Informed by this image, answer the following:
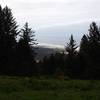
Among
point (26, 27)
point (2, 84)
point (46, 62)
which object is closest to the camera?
point (2, 84)

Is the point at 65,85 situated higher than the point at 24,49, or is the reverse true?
the point at 24,49

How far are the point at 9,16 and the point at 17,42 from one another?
4.61 metres

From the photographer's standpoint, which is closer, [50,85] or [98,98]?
[98,98]

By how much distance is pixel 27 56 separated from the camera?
5969 cm

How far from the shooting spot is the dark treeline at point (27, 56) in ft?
187

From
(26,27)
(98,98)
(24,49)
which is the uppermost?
(26,27)

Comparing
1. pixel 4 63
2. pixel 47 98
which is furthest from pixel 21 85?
pixel 4 63

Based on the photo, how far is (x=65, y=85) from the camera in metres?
24.0

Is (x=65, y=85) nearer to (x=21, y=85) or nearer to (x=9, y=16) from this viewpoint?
(x=21, y=85)

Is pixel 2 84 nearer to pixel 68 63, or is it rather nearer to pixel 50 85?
pixel 50 85

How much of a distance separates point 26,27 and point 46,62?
382 inches

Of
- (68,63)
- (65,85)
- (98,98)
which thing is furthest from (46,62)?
(98,98)

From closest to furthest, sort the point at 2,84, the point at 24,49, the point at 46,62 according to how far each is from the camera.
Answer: the point at 2,84 < the point at 24,49 < the point at 46,62

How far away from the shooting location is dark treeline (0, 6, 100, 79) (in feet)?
187
